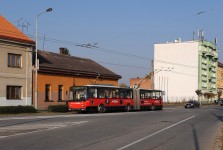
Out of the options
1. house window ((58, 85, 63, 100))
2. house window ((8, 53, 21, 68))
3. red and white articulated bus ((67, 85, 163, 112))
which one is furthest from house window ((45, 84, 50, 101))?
red and white articulated bus ((67, 85, 163, 112))

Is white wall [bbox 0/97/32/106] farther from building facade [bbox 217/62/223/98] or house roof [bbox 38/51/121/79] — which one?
building facade [bbox 217/62/223/98]

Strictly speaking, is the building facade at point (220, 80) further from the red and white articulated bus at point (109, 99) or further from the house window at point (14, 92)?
the house window at point (14, 92)

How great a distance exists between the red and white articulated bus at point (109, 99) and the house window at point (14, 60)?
24.7 feet

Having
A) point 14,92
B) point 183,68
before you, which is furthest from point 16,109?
point 183,68

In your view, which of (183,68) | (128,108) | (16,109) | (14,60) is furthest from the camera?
(183,68)

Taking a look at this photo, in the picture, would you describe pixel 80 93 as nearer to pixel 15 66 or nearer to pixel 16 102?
pixel 16 102

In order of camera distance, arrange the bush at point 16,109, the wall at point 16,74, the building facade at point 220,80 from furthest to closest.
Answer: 1. the building facade at point 220,80
2. the wall at point 16,74
3. the bush at point 16,109

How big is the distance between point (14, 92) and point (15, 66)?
284 centimetres

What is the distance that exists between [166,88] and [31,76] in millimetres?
72730

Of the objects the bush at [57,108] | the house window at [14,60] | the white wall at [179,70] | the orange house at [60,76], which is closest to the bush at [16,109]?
the bush at [57,108]

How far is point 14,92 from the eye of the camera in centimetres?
4375

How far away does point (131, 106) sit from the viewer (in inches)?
1900

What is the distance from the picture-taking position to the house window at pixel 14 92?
43.0 metres

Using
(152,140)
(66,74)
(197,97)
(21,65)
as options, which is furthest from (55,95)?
(197,97)
